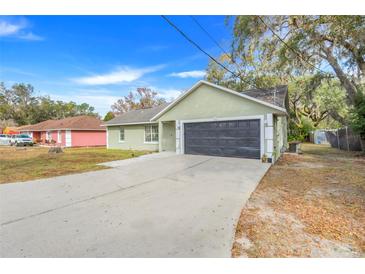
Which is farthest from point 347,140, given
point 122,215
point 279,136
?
point 122,215

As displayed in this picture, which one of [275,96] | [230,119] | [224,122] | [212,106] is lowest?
[224,122]

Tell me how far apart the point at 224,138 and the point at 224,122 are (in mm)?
883

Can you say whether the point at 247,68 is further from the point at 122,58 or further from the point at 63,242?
the point at 63,242

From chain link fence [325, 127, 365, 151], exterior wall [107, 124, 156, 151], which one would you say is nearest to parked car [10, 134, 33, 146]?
exterior wall [107, 124, 156, 151]

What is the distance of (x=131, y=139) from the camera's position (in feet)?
56.9

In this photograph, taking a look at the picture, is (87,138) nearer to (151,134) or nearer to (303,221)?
(151,134)

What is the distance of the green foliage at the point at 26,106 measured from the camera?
44778mm

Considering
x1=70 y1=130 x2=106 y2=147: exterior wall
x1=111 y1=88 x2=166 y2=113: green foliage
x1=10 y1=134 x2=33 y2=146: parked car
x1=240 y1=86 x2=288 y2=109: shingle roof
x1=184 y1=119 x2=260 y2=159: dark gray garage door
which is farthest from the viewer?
x1=111 y1=88 x2=166 y2=113: green foliage

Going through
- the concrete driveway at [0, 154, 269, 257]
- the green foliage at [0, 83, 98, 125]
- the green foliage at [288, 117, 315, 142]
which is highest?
the green foliage at [0, 83, 98, 125]

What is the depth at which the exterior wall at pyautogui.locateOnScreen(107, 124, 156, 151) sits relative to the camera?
641 inches

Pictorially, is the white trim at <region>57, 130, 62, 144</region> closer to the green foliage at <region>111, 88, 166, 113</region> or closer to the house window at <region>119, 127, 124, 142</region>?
the house window at <region>119, 127, 124, 142</region>

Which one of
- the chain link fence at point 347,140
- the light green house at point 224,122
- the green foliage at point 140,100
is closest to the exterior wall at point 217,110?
the light green house at point 224,122

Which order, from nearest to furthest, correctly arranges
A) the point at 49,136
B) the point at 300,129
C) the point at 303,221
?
1. the point at 303,221
2. the point at 300,129
3. the point at 49,136

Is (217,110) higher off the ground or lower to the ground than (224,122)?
higher
